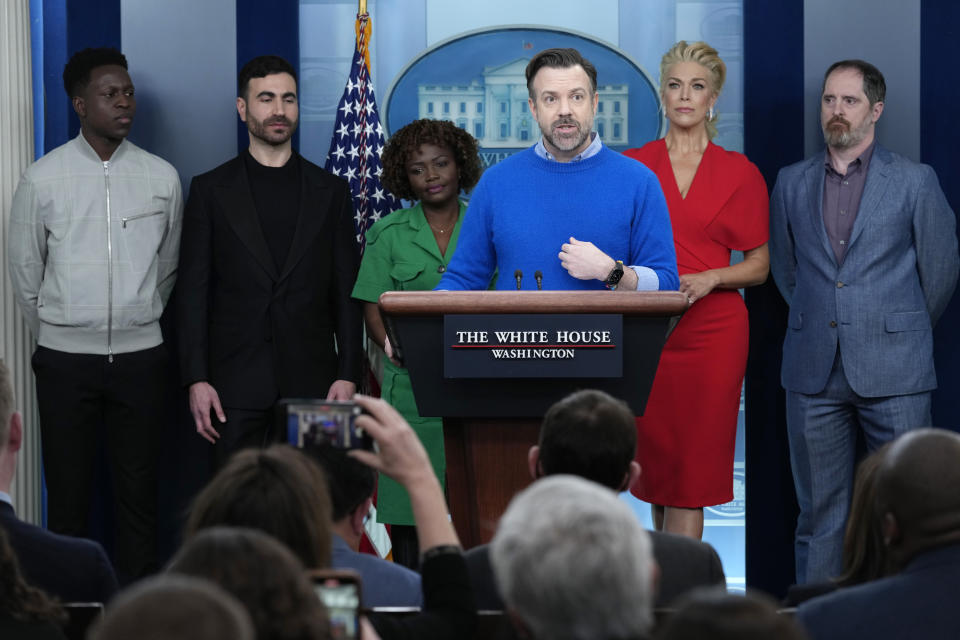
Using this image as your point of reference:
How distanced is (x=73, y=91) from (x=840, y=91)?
2843 millimetres

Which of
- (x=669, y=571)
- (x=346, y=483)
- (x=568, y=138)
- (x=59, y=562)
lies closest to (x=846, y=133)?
(x=568, y=138)

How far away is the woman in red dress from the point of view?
4.45 meters

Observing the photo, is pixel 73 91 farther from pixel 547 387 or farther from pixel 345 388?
pixel 547 387

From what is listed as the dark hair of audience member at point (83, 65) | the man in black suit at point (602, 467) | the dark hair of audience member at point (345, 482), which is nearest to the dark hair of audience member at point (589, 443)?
the man in black suit at point (602, 467)

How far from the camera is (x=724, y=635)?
115cm

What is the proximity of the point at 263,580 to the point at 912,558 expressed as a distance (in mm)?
1071

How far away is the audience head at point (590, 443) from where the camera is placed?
220cm

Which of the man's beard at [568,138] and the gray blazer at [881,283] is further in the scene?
the gray blazer at [881,283]

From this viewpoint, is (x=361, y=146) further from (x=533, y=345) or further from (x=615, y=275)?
(x=533, y=345)

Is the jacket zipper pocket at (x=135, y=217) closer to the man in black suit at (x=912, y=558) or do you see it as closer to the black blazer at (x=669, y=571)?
the black blazer at (x=669, y=571)

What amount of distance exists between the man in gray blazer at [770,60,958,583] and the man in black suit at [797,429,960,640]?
262cm

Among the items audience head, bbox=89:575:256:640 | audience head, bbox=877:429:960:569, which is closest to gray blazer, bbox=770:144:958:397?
audience head, bbox=877:429:960:569

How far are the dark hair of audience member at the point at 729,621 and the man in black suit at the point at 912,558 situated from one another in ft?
2.27

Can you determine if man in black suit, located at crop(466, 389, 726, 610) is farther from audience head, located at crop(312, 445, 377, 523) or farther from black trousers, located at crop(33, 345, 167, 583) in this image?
black trousers, located at crop(33, 345, 167, 583)
